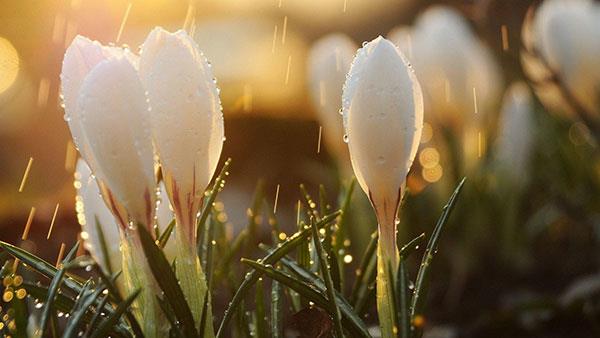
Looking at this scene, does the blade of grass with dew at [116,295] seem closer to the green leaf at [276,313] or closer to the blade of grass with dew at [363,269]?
the green leaf at [276,313]

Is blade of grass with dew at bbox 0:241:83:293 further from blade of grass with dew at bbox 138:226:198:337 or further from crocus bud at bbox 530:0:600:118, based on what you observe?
crocus bud at bbox 530:0:600:118

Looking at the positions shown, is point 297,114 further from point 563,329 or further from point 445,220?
point 445,220

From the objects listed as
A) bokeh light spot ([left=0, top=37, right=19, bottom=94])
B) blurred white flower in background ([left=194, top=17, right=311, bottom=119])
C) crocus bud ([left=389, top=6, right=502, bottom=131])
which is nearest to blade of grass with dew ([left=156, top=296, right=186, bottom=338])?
crocus bud ([left=389, top=6, right=502, bottom=131])

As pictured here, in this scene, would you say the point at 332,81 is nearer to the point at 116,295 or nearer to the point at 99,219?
the point at 99,219

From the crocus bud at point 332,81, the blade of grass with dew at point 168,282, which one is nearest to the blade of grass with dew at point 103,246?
the blade of grass with dew at point 168,282

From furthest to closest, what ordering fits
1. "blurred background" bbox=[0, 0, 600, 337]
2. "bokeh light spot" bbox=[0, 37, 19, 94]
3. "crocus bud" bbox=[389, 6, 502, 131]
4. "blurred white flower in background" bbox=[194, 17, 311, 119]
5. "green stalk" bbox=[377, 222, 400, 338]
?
"bokeh light spot" bbox=[0, 37, 19, 94]
"blurred white flower in background" bbox=[194, 17, 311, 119]
"crocus bud" bbox=[389, 6, 502, 131]
"blurred background" bbox=[0, 0, 600, 337]
"green stalk" bbox=[377, 222, 400, 338]

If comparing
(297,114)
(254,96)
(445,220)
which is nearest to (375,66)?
(445,220)
